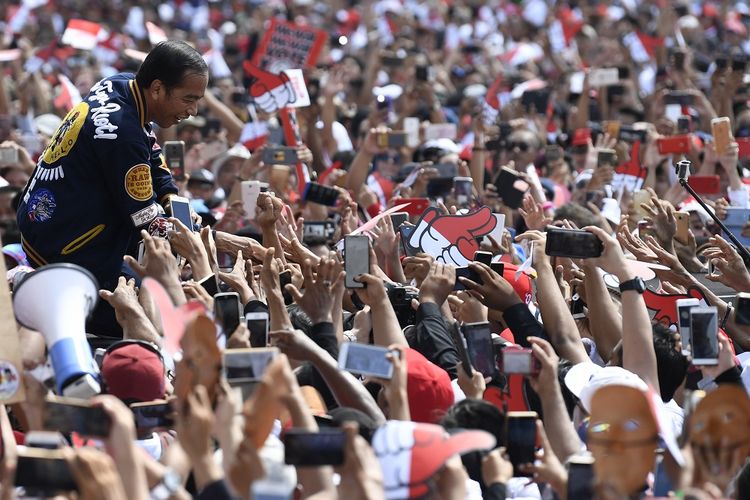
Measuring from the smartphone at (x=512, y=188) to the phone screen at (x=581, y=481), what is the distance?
4.94 m

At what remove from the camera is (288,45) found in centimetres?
1186

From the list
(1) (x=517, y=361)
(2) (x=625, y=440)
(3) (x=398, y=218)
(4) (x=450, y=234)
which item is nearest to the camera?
(2) (x=625, y=440)

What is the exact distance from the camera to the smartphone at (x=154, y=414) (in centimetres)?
400

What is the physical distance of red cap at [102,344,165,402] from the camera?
4312 millimetres

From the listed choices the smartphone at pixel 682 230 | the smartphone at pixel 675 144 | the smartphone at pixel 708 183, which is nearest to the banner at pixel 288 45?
the smartphone at pixel 675 144

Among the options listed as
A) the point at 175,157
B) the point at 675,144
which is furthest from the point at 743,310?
the point at 675,144

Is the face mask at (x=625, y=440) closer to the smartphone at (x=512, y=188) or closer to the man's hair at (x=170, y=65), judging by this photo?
the man's hair at (x=170, y=65)

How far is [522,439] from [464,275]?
62.0 inches

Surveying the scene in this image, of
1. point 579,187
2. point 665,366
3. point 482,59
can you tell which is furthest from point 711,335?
point 482,59

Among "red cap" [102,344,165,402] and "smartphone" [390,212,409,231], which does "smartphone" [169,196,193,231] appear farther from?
"smartphone" [390,212,409,231]

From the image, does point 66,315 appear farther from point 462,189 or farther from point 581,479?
point 462,189

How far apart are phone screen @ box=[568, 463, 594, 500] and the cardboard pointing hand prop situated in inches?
103

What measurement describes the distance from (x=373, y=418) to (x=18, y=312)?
3.78 ft

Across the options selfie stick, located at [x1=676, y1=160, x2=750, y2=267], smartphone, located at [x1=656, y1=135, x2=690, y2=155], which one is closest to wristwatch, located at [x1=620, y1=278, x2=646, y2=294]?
selfie stick, located at [x1=676, y1=160, x2=750, y2=267]
